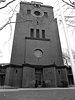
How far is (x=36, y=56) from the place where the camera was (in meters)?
19.1

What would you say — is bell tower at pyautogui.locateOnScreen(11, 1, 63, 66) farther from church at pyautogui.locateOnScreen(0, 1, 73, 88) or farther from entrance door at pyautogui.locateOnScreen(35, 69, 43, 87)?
entrance door at pyautogui.locateOnScreen(35, 69, 43, 87)

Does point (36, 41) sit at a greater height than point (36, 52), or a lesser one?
greater

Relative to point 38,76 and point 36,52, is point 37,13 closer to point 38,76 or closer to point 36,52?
point 36,52

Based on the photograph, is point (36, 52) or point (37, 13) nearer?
point (36, 52)

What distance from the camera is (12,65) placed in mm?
16672

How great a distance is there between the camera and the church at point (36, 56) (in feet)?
51.9

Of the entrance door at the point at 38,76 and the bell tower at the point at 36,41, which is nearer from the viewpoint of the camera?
the entrance door at the point at 38,76

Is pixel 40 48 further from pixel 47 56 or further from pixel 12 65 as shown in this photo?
pixel 12 65

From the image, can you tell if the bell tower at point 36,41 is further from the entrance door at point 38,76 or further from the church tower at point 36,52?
the entrance door at point 38,76

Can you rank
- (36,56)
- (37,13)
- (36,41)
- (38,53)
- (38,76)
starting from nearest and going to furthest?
(38,76) < (36,56) < (38,53) < (36,41) < (37,13)

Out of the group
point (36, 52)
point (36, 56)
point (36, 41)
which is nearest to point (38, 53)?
point (36, 52)

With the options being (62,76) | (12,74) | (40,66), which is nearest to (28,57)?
(40,66)

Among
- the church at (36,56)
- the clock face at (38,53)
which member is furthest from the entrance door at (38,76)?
the clock face at (38,53)

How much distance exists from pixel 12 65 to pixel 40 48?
22.4 ft
